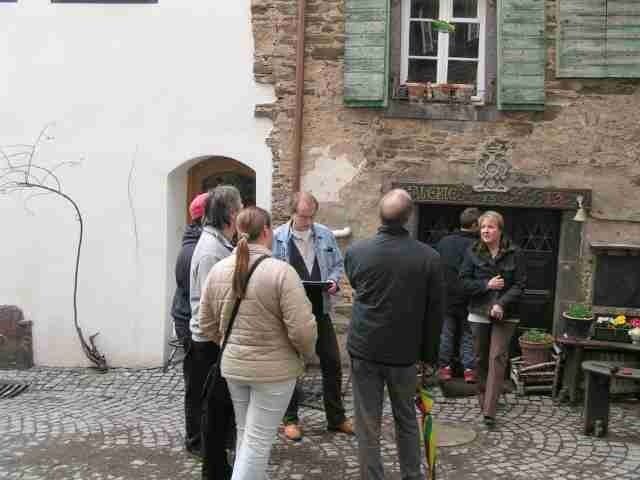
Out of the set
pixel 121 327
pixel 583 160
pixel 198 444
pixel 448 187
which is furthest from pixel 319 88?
pixel 198 444

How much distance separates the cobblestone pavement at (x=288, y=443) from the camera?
4.91 metres

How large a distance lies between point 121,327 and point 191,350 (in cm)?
313

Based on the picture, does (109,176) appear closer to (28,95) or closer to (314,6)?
(28,95)

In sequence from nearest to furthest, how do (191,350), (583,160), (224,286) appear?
(224,286)
(191,350)
(583,160)

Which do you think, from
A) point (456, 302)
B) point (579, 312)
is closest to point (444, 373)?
point (456, 302)

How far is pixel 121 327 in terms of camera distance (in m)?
7.71

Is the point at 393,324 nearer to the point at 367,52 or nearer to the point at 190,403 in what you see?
the point at 190,403

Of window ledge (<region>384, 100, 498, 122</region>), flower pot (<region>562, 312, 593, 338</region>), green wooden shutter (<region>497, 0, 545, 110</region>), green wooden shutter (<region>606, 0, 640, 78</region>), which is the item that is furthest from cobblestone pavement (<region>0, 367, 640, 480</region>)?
green wooden shutter (<region>606, 0, 640, 78</region>)

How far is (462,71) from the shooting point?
7426 mm

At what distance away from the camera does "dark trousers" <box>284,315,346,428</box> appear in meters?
5.44

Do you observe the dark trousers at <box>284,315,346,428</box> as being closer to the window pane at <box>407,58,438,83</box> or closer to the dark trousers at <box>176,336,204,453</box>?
the dark trousers at <box>176,336,204,453</box>

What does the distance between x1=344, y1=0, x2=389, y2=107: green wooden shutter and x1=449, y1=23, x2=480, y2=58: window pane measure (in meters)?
0.75

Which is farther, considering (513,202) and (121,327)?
(121,327)

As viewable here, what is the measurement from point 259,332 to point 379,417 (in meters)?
1.03
